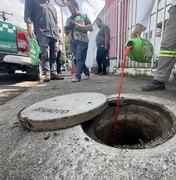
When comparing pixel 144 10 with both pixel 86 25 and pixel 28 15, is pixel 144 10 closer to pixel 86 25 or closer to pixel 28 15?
pixel 86 25

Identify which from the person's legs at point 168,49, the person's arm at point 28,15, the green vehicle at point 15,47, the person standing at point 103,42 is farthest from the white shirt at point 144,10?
the person standing at point 103,42

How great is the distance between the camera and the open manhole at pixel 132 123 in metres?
1.53

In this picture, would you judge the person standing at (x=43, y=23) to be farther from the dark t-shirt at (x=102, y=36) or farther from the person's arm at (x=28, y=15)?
the dark t-shirt at (x=102, y=36)

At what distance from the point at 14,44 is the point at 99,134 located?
3.07 meters

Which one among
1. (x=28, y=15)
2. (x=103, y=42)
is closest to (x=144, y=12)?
(x=28, y=15)

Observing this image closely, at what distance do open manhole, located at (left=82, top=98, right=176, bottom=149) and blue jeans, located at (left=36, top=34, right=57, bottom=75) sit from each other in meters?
2.42

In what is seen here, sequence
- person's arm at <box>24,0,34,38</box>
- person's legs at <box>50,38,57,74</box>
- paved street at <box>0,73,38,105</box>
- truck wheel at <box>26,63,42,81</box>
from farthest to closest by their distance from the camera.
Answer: truck wheel at <box>26,63,42,81</box>
person's legs at <box>50,38,57,74</box>
person's arm at <box>24,0,34,38</box>
paved street at <box>0,73,38,105</box>

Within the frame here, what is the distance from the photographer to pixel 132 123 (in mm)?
1751

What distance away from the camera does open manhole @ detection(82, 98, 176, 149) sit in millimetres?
1525

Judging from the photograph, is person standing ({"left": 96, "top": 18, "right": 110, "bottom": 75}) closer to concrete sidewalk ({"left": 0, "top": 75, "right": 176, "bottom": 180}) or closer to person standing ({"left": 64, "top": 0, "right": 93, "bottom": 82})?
person standing ({"left": 64, "top": 0, "right": 93, "bottom": 82})

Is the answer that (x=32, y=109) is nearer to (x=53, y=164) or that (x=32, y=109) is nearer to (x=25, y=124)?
(x=25, y=124)

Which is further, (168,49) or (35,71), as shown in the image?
(35,71)

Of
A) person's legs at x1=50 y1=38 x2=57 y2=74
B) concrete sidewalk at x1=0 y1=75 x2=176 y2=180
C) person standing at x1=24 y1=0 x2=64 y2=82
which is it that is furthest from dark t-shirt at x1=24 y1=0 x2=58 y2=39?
concrete sidewalk at x1=0 y1=75 x2=176 y2=180

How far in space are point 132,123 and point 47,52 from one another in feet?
8.54
